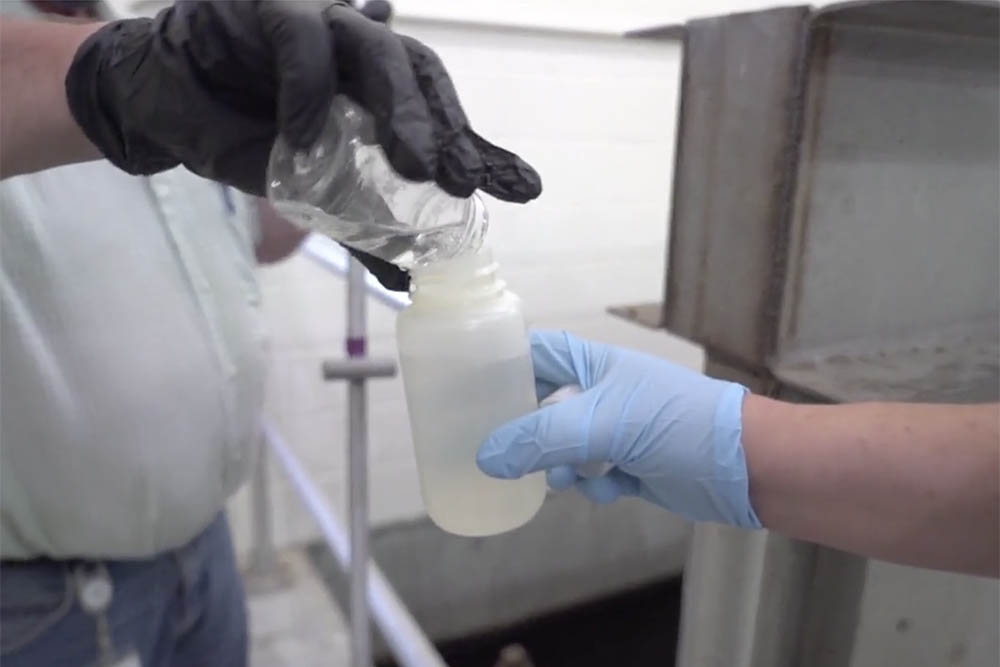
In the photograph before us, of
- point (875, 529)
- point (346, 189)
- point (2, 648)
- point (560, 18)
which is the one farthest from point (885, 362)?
point (560, 18)

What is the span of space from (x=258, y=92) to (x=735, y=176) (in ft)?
1.64

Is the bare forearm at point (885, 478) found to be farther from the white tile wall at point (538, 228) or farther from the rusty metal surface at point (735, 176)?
the white tile wall at point (538, 228)

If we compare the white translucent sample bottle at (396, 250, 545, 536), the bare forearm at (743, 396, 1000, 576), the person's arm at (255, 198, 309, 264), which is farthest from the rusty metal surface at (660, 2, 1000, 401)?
the person's arm at (255, 198, 309, 264)

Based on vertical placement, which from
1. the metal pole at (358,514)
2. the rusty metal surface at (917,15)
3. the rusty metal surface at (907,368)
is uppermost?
the rusty metal surface at (917,15)

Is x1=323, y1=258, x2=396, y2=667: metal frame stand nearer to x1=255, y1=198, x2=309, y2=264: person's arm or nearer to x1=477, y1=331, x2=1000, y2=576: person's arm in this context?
x1=255, y1=198, x2=309, y2=264: person's arm

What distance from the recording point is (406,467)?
73.1 inches

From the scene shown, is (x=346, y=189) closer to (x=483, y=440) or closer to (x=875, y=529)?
(x=483, y=440)

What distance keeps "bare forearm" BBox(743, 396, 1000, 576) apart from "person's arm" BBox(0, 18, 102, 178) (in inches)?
20.8

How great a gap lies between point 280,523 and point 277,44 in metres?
1.51

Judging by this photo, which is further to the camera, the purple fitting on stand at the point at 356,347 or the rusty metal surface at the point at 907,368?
the purple fitting on stand at the point at 356,347

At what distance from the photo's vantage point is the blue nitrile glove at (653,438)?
53cm

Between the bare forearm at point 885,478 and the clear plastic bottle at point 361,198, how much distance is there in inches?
9.5

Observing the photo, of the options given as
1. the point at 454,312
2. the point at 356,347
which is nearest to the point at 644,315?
the point at 356,347

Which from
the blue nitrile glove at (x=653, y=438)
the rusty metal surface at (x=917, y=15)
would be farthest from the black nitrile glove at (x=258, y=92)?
the rusty metal surface at (x=917, y=15)
